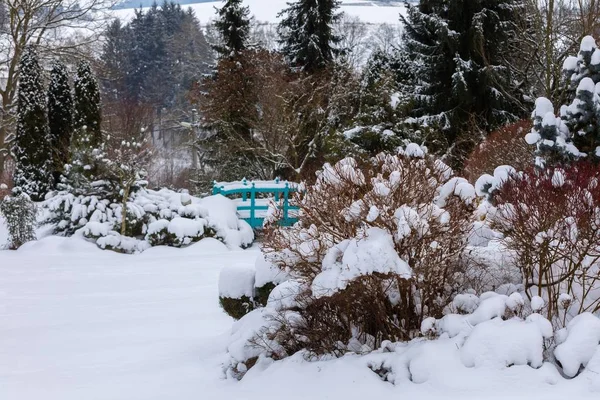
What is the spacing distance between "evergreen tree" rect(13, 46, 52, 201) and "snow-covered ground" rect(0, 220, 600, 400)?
16.9 ft

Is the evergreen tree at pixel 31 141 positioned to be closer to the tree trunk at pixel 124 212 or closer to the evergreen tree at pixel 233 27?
the tree trunk at pixel 124 212

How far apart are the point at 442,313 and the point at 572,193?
4.54 ft

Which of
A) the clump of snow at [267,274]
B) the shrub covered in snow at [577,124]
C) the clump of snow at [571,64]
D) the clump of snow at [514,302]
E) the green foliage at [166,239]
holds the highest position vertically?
the clump of snow at [571,64]

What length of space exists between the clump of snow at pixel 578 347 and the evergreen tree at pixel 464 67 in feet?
40.1

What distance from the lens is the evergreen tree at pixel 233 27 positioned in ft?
67.5

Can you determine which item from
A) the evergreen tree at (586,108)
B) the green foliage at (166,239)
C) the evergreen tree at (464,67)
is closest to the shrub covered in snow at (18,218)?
the green foliage at (166,239)

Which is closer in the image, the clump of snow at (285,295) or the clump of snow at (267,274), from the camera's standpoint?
the clump of snow at (285,295)

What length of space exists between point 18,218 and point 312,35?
39.6 feet

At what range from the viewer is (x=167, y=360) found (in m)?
5.64

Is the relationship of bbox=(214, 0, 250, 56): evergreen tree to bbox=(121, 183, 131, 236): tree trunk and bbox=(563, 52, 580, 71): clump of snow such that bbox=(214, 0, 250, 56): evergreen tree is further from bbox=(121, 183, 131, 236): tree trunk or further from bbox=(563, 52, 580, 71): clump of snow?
bbox=(563, 52, 580, 71): clump of snow

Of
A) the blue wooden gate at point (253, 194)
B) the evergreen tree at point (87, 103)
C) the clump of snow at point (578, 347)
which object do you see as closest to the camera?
the clump of snow at point (578, 347)

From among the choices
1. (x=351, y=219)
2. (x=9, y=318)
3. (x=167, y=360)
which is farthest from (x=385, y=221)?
(x=9, y=318)

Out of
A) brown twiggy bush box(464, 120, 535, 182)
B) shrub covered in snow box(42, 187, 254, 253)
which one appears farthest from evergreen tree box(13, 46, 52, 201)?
brown twiggy bush box(464, 120, 535, 182)

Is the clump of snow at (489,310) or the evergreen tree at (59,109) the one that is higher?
the evergreen tree at (59,109)
